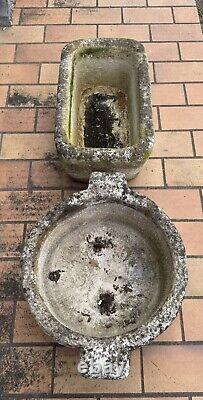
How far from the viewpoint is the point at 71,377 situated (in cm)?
190

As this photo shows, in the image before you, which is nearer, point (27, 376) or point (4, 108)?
point (27, 376)

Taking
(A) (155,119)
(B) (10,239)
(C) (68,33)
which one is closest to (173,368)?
(B) (10,239)

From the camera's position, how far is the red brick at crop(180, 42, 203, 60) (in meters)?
2.80

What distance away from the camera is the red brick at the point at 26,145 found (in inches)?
96.1

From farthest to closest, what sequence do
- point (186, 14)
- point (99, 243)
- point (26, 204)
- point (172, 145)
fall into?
point (186, 14)
point (172, 145)
point (26, 204)
point (99, 243)

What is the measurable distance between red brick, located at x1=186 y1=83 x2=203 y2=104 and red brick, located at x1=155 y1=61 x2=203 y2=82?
38mm

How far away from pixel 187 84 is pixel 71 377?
5.03 feet

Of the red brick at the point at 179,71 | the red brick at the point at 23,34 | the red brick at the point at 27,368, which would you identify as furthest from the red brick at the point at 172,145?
the red brick at the point at 27,368

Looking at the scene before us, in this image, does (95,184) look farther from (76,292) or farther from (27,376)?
(27,376)

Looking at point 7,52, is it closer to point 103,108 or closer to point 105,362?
point 103,108

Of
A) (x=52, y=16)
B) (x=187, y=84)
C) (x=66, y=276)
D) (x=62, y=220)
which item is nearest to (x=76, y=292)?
(x=66, y=276)

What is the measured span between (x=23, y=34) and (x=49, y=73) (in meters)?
0.34

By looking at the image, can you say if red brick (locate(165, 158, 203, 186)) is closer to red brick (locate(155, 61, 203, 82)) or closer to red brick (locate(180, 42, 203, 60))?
red brick (locate(155, 61, 203, 82))

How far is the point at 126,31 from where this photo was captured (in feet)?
9.59
